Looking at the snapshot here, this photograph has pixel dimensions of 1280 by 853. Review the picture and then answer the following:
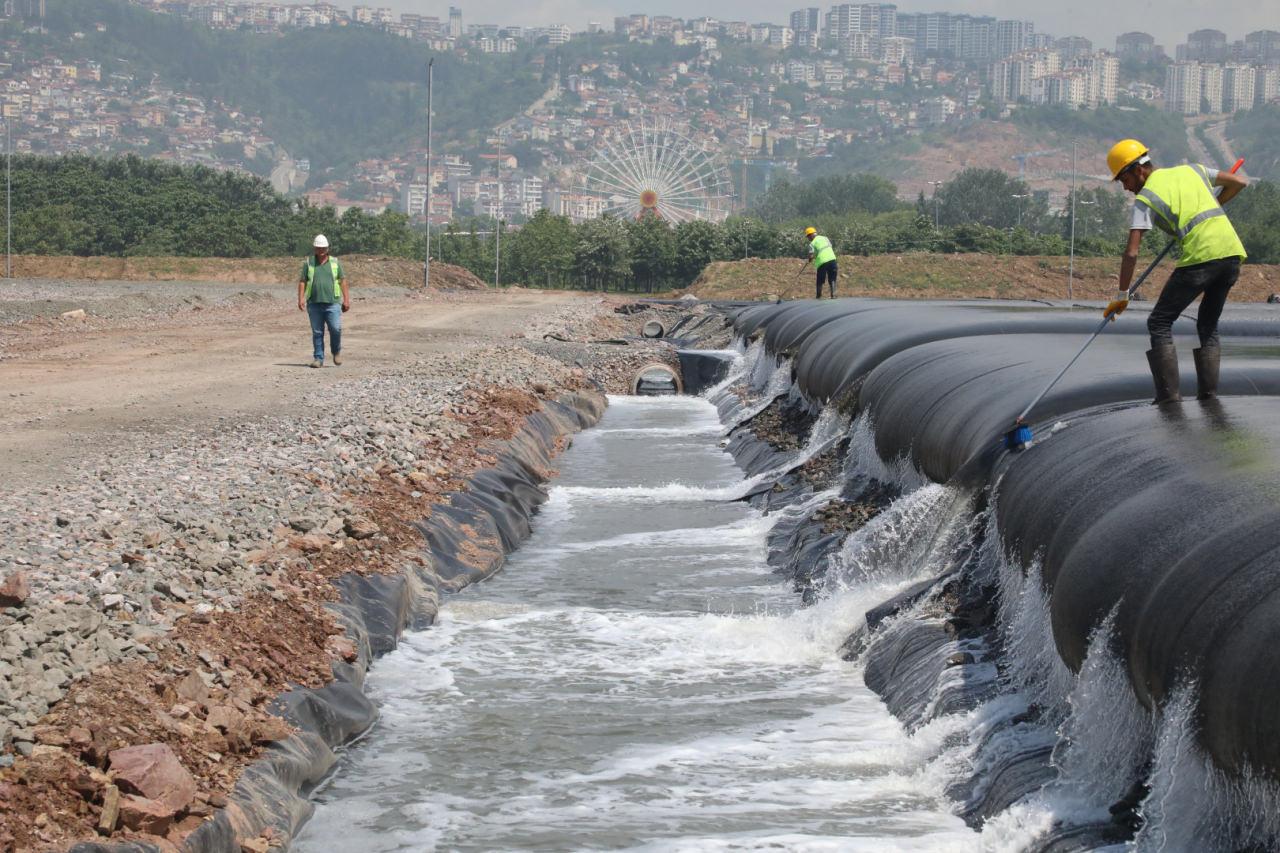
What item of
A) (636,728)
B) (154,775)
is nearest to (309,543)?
(636,728)

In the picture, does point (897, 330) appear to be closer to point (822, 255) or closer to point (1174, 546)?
point (822, 255)

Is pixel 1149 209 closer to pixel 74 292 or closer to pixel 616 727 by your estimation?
pixel 616 727

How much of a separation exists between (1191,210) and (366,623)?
671cm

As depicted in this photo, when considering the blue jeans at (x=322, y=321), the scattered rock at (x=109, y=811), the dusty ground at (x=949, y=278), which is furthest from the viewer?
the dusty ground at (x=949, y=278)

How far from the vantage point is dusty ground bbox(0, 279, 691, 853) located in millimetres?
7754

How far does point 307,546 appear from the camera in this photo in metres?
12.4

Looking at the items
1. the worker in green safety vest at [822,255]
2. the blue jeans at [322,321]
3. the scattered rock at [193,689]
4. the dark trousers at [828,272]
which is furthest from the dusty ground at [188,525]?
the dark trousers at [828,272]

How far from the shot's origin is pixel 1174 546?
25.9 ft

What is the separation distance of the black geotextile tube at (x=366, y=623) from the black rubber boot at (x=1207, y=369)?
6.29 m

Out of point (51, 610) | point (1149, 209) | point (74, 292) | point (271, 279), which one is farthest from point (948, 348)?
point (271, 279)

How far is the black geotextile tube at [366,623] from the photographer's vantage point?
26.6ft

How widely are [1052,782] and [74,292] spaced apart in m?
48.0

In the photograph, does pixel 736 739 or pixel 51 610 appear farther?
pixel 736 739

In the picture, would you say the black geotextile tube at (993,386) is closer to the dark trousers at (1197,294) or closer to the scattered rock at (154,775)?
the dark trousers at (1197,294)
